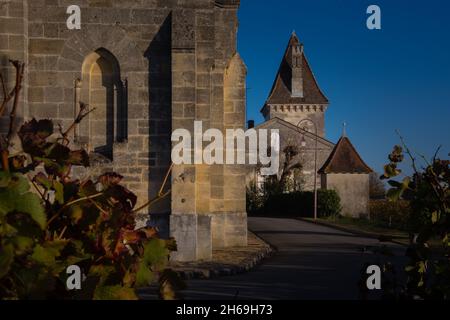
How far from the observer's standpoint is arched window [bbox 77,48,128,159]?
A: 44.8ft

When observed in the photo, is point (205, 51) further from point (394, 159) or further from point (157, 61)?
point (394, 159)

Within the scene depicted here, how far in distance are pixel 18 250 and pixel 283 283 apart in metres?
9.38

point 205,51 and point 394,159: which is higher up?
point 205,51

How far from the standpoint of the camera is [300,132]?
2078 inches

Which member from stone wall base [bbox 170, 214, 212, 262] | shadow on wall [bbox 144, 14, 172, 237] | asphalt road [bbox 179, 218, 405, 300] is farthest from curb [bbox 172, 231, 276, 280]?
shadow on wall [bbox 144, 14, 172, 237]

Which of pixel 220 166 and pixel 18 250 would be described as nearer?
pixel 18 250

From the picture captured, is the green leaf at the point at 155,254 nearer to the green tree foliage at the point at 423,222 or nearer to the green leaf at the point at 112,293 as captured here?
the green leaf at the point at 112,293

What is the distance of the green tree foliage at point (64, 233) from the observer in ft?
5.64

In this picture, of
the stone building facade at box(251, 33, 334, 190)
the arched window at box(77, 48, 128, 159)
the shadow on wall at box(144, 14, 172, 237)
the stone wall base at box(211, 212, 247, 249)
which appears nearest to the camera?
the shadow on wall at box(144, 14, 172, 237)

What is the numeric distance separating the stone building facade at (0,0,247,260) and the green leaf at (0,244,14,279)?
1151 centimetres

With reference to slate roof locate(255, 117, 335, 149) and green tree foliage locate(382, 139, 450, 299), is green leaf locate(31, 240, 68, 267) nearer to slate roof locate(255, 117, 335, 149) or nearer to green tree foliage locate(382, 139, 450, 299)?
green tree foliage locate(382, 139, 450, 299)

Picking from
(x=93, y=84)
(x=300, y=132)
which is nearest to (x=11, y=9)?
(x=93, y=84)

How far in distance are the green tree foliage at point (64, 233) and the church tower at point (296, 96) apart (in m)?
62.0

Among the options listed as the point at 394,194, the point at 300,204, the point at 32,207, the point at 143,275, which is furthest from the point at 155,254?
the point at 300,204
